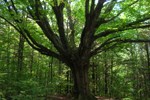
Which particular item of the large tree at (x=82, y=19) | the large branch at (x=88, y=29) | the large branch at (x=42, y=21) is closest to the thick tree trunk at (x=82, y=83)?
the large tree at (x=82, y=19)

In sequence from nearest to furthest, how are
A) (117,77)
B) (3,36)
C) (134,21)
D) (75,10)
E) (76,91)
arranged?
1. (134,21)
2. (76,91)
3. (75,10)
4. (3,36)
5. (117,77)

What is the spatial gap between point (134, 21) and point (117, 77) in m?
18.8

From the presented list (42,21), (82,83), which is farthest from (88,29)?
(82,83)

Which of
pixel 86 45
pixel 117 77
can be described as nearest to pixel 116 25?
pixel 86 45

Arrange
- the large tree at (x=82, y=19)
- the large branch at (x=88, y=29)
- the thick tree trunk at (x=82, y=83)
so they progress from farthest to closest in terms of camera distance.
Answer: the thick tree trunk at (x=82, y=83), the large branch at (x=88, y=29), the large tree at (x=82, y=19)

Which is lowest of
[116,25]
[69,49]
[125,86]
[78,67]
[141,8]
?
[125,86]

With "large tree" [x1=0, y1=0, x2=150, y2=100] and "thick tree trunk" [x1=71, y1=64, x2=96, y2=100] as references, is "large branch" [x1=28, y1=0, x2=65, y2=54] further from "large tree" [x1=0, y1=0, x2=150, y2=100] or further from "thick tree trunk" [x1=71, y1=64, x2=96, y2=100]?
"thick tree trunk" [x1=71, y1=64, x2=96, y2=100]

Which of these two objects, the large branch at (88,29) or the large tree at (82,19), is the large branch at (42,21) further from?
the large branch at (88,29)

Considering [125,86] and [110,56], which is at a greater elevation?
[110,56]

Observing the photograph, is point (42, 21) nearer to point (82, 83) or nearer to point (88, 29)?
point (88, 29)

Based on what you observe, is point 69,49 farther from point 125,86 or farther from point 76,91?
point 125,86

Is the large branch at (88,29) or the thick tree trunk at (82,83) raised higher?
the large branch at (88,29)

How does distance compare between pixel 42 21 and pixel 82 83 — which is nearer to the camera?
pixel 42 21

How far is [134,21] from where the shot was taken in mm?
12070
